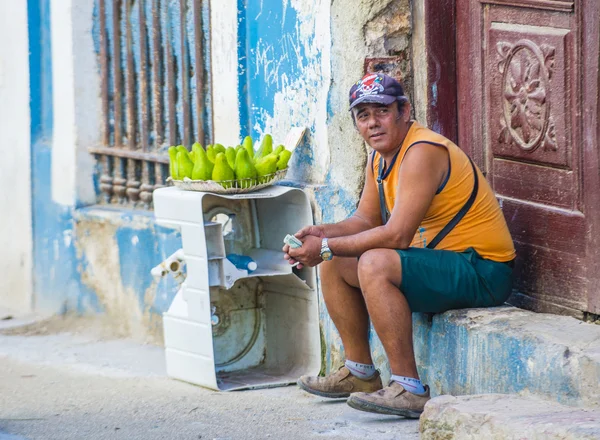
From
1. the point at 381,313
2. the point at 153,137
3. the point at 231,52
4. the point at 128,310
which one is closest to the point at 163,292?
the point at 128,310

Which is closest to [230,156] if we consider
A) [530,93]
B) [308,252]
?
[308,252]

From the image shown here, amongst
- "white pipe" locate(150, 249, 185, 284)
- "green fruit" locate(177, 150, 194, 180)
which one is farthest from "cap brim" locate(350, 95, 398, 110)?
"white pipe" locate(150, 249, 185, 284)

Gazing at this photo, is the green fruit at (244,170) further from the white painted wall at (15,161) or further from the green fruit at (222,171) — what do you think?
the white painted wall at (15,161)

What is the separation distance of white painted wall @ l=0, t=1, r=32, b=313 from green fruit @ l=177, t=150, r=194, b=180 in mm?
2657

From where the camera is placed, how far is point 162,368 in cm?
578

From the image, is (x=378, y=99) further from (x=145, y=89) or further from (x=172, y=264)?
(x=145, y=89)

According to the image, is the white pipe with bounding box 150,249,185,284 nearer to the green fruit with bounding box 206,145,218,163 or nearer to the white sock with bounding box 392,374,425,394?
the green fruit with bounding box 206,145,218,163

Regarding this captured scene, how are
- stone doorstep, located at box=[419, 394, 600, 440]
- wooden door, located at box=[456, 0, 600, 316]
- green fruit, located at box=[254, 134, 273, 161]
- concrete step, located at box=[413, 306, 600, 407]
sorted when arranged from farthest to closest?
green fruit, located at box=[254, 134, 273, 161] → wooden door, located at box=[456, 0, 600, 316] → concrete step, located at box=[413, 306, 600, 407] → stone doorstep, located at box=[419, 394, 600, 440]

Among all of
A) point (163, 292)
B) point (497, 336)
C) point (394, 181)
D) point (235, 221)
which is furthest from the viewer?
point (163, 292)

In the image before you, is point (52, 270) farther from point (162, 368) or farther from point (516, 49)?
point (516, 49)

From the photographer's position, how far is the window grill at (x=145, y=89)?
6305mm

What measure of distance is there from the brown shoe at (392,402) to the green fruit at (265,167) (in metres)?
1.23

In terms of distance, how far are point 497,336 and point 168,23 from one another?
3337 mm

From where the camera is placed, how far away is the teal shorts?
410 cm
